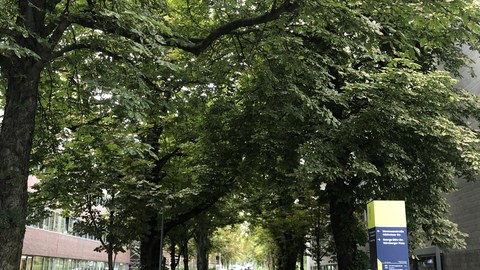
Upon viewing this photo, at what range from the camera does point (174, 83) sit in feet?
39.3

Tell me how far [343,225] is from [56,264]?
26.2 metres

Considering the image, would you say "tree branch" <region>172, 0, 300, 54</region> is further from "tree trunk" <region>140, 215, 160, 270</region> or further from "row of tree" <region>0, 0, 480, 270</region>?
"tree trunk" <region>140, 215, 160, 270</region>

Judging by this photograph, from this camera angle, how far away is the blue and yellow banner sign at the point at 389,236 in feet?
26.3

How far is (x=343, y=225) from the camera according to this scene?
16.5 metres

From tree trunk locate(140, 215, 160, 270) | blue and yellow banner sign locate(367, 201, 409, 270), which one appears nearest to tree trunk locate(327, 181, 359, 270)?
tree trunk locate(140, 215, 160, 270)

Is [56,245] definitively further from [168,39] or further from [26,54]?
[26,54]

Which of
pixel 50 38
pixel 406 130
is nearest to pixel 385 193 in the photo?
pixel 406 130

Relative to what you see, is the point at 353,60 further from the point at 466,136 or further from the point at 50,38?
the point at 50,38

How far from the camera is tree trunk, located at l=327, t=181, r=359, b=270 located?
15.6 meters

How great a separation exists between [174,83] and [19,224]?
560 cm

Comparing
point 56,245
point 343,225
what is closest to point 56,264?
point 56,245

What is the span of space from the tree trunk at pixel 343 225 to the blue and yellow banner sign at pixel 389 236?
288 inches

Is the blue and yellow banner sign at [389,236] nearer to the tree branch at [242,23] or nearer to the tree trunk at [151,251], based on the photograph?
the tree branch at [242,23]

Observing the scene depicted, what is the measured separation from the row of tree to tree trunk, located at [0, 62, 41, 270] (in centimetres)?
2
